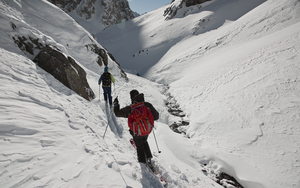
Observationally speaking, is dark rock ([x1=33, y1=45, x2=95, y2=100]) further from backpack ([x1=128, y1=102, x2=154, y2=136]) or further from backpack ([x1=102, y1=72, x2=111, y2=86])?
backpack ([x1=128, y1=102, x2=154, y2=136])

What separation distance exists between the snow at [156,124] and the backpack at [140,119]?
38.8 inches

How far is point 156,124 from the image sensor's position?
288 inches

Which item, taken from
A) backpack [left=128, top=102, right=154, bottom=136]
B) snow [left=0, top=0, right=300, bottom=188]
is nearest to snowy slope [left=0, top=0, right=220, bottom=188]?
snow [left=0, top=0, right=300, bottom=188]

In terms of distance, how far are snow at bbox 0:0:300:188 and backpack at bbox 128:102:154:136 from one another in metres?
0.99

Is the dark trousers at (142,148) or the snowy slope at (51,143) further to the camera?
the dark trousers at (142,148)

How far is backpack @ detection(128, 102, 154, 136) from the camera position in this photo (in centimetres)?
283

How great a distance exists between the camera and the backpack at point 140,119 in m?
2.83

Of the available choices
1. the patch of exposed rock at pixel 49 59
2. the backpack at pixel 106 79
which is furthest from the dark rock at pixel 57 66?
the backpack at pixel 106 79

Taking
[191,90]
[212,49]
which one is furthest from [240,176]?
[212,49]

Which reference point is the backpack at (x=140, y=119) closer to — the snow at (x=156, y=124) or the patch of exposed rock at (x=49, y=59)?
the snow at (x=156, y=124)

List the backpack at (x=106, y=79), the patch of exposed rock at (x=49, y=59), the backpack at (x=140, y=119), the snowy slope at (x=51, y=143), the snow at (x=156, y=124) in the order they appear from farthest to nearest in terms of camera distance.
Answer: the backpack at (x=106, y=79) → the patch of exposed rock at (x=49, y=59) → the backpack at (x=140, y=119) → the snow at (x=156, y=124) → the snowy slope at (x=51, y=143)

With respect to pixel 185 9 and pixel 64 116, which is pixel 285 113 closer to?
pixel 64 116

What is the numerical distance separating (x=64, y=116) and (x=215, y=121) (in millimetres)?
6783

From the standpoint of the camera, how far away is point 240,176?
168 inches
